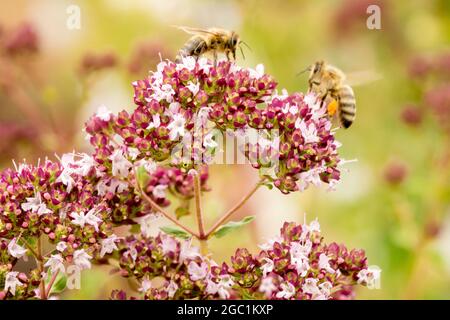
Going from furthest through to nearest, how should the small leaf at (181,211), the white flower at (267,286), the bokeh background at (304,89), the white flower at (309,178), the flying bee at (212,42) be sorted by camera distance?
the bokeh background at (304,89) < the flying bee at (212,42) < the small leaf at (181,211) < the white flower at (309,178) < the white flower at (267,286)

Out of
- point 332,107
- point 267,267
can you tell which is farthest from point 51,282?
point 332,107

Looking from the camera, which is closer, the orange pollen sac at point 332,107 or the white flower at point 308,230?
the white flower at point 308,230

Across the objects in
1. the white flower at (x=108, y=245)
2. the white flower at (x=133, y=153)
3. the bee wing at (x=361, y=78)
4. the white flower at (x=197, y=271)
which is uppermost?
the bee wing at (x=361, y=78)

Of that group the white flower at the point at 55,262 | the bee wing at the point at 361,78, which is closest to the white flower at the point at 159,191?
the white flower at the point at 55,262

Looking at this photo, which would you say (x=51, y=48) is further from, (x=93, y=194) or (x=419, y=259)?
(x=93, y=194)

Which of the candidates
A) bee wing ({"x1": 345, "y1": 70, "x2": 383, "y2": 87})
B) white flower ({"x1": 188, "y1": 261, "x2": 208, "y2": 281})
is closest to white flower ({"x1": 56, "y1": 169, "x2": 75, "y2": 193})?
white flower ({"x1": 188, "y1": 261, "x2": 208, "y2": 281})

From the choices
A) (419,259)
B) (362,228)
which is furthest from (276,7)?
(419,259)

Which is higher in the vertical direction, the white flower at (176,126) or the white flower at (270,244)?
the white flower at (176,126)

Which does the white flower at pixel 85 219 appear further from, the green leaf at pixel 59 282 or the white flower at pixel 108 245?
the green leaf at pixel 59 282

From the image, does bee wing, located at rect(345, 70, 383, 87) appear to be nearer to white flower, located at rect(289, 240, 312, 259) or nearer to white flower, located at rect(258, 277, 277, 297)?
white flower, located at rect(289, 240, 312, 259)
